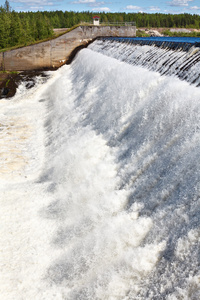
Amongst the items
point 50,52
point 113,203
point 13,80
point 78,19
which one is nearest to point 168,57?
point 113,203

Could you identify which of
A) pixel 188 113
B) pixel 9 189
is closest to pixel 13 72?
pixel 9 189

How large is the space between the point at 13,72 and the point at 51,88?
670cm

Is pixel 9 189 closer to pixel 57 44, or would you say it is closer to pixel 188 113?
pixel 188 113

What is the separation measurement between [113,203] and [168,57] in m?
6.48

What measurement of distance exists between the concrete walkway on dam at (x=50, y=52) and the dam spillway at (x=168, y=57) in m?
10.2

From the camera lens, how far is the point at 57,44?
24719 millimetres

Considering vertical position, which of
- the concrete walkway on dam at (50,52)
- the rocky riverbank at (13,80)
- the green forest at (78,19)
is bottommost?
the rocky riverbank at (13,80)

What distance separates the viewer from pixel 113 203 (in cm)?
597

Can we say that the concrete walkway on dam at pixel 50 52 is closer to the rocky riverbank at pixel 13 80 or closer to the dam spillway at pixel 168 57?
the rocky riverbank at pixel 13 80

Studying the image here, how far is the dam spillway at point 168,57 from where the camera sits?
8.37 meters

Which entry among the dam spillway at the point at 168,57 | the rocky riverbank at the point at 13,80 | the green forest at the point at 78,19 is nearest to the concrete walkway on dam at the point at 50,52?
the rocky riverbank at the point at 13,80

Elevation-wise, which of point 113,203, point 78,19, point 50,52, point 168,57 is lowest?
point 113,203

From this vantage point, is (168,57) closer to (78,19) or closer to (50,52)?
(50,52)

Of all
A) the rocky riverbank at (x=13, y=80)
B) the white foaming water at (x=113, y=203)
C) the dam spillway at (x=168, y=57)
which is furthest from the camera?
the rocky riverbank at (x=13, y=80)
